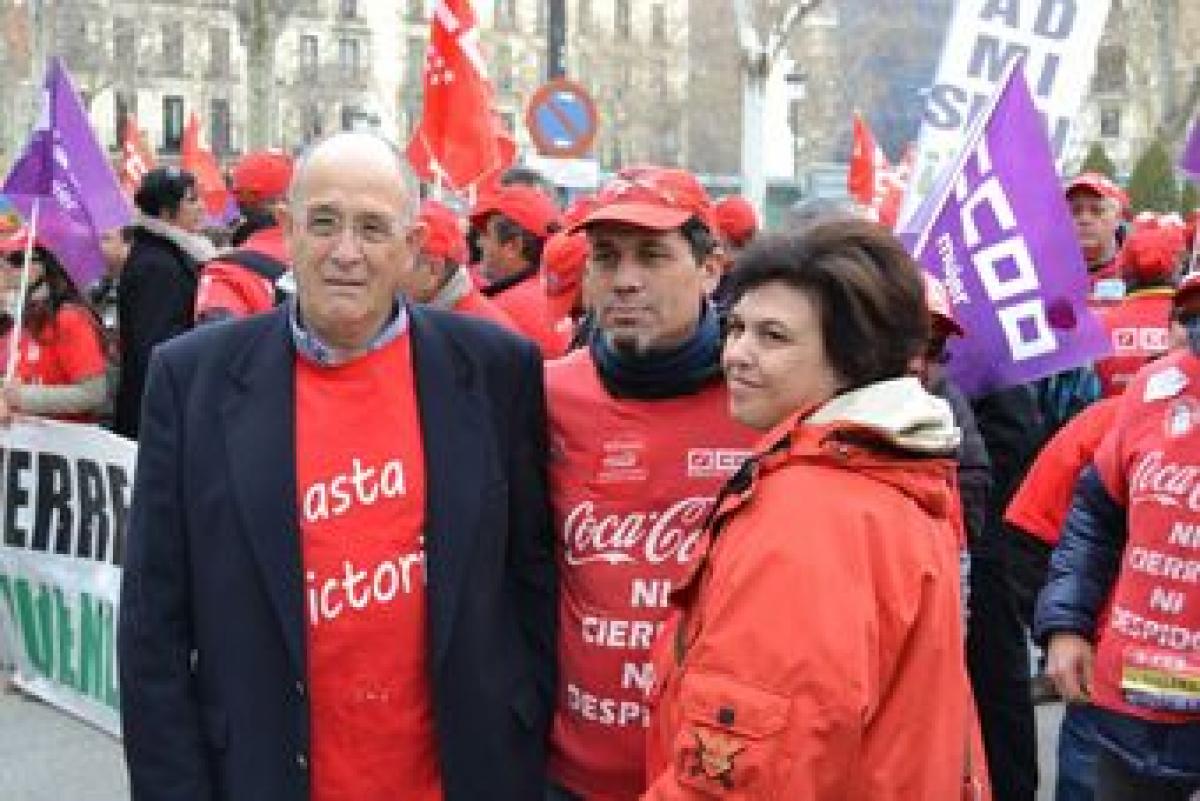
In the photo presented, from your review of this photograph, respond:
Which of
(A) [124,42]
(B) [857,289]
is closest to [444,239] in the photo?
(B) [857,289]

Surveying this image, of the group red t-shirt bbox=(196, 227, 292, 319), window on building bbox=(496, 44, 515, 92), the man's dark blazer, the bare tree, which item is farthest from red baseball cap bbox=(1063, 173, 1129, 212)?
window on building bbox=(496, 44, 515, 92)

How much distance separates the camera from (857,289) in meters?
2.34

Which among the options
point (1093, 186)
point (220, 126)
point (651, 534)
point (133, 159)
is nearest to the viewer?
point (651, 534)

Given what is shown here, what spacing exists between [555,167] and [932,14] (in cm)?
4262

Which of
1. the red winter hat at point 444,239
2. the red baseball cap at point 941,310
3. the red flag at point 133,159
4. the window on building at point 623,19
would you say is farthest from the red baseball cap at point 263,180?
Result: the window on building at point 623,19

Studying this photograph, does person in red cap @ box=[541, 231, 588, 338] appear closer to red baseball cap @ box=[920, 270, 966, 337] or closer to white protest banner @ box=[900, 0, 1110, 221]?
white protest banner @ box=[900, 0, 1110, 221]

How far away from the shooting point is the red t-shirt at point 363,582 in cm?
291

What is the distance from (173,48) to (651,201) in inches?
3143

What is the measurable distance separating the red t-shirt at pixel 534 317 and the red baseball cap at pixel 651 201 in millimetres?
3470

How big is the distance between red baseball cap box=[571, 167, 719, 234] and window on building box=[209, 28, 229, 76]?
80.6m

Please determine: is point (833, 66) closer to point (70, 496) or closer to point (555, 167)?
point (555, 167)

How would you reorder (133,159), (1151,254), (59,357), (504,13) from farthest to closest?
(504,13) < (133,159) < (59,357) < (1151,254)

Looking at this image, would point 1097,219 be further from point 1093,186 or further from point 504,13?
point 504,13

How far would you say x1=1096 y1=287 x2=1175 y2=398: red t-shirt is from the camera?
6109mm
